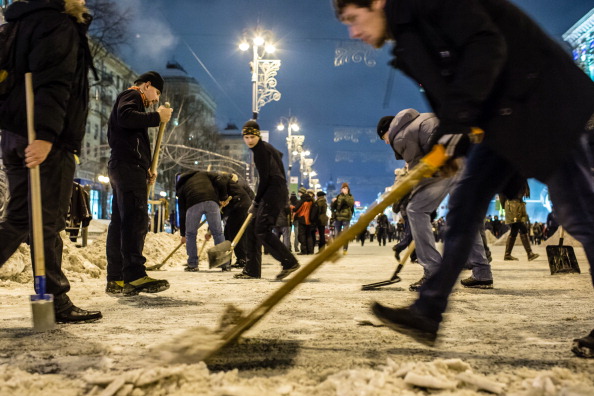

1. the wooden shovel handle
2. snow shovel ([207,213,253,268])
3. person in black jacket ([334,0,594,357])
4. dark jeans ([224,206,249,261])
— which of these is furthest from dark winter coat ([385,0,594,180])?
dark jeans ([224,206,249,261])

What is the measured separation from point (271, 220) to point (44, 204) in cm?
392

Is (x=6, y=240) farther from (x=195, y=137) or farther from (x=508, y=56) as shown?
(x=195, y=137)

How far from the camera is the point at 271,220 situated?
7160 mm

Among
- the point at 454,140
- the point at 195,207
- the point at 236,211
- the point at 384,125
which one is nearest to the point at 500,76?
the point at 454,140

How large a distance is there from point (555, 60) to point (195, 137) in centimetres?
4700

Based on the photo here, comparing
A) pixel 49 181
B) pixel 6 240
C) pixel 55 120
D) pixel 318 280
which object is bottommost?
pixel 318 280

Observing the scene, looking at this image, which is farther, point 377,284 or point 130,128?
point 377,284

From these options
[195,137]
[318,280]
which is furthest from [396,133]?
[195,137]

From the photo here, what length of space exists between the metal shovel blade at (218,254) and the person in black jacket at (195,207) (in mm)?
1261

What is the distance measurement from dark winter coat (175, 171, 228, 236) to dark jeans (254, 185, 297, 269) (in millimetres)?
2425

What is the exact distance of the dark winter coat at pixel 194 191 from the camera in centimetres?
949

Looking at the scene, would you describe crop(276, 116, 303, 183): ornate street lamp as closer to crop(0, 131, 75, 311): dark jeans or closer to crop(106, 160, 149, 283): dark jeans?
crop(106, 160, 149, 283): dark jeans

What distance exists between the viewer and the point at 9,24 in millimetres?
3500

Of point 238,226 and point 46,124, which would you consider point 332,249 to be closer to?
point 46,124
